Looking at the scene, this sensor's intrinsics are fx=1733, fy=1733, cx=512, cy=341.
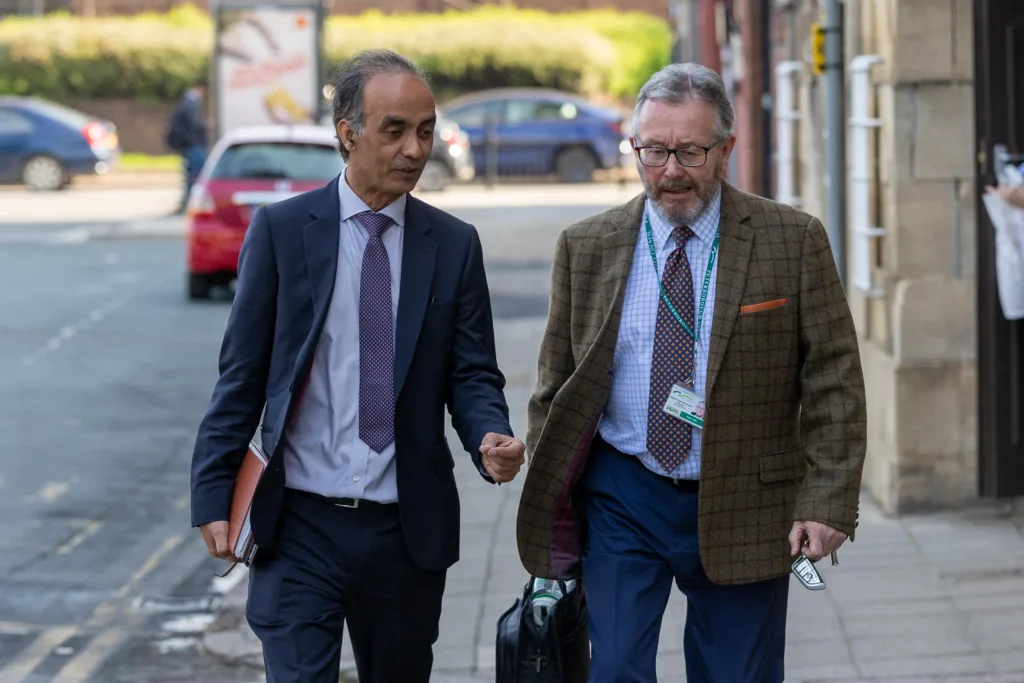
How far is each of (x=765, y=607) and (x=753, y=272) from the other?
76cm

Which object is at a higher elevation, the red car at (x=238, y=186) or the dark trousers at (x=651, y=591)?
the red car at (x=238, y=186)

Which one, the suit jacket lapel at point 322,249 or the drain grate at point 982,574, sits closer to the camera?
the suit jacket lapel at point 322,249

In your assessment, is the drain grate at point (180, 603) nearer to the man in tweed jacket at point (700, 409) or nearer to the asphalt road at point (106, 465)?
the asphalt road at point (106, 465)

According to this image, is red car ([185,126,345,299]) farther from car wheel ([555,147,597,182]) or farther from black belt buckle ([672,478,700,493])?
car wheel ([555,147,597,182])

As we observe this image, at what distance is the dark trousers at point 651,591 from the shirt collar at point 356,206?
0.70 meters

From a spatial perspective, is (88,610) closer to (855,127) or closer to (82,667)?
(82,667)

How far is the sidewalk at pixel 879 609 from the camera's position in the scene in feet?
18.6

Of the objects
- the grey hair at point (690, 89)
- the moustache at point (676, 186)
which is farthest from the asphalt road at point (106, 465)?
the grey hair at point (690, 89)

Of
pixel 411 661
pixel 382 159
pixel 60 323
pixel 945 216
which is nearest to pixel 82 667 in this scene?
pixel 411 661

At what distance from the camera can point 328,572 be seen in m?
3.82

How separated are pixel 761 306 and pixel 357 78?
101cm

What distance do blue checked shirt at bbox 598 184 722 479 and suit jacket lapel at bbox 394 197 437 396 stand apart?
45 centimetres

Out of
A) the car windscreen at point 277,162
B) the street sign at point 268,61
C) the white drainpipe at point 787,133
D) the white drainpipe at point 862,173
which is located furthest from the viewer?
the street sign at point 268,61

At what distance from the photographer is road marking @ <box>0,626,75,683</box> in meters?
6.05
